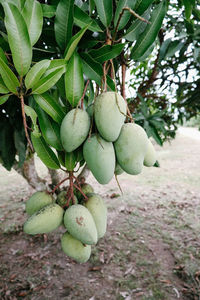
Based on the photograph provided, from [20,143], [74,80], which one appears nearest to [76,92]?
[74,80]

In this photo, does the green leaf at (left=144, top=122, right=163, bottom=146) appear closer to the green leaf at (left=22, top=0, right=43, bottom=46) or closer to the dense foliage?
the dense foliage

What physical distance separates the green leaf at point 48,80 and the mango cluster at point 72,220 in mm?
343

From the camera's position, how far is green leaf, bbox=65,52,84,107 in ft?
1.94

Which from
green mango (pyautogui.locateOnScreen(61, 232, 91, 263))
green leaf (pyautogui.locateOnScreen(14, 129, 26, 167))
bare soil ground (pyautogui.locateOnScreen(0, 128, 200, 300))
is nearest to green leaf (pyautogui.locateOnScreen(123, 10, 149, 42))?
green mango (pyautogui.locateOnScreen(61, 232, 91, 263))

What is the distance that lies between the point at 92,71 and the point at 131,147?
0.79 ft

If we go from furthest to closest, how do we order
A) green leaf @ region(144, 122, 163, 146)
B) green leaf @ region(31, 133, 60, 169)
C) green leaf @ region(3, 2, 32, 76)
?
green leaf @ region(144, 122, 163, 146), green leaf @ region(31, 133, 60, 169), green leaf @ region(3, 2, 32, 76)

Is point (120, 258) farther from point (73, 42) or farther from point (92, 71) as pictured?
point (73, 42)

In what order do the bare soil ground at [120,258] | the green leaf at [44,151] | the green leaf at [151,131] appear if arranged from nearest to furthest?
the green leaf at [44,151] → the green leaf at [151,131] → the bare soil ground at [120,258]

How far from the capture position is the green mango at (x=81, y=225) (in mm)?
643

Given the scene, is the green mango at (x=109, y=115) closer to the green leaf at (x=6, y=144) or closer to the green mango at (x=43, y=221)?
the green mango at (x=43, y=221)

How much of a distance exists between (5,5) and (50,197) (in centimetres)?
55

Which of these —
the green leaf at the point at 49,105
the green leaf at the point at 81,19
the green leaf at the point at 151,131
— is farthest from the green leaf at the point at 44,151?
the green leaf at the point at 151,131

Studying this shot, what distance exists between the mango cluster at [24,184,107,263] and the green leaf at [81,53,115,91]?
1.18ft

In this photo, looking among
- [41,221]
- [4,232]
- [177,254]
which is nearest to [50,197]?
[41,221]
